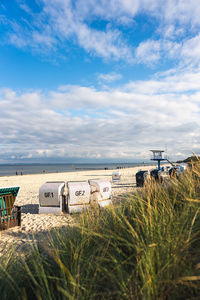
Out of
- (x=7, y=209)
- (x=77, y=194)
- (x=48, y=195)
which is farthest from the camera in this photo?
(x=48, y=195)

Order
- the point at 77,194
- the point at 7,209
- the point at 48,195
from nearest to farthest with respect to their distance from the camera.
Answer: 1. the point at 7,209
2. the point at 77,194
3. the point at 48,195

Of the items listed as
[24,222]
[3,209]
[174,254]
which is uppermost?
[174,254]

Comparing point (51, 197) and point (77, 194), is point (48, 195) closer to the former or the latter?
point (51, 197)

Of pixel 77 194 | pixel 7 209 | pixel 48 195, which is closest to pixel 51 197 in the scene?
pixel 48 195

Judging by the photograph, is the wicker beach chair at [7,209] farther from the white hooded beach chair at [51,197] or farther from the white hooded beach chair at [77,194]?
the white hooded beach chair at [77,194]

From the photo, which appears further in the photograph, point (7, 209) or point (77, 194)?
point (77, 194)

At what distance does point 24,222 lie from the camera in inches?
316

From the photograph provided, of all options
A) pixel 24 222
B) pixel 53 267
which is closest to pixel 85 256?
pixel 53 267

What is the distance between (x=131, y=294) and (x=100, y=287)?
18.2 inches

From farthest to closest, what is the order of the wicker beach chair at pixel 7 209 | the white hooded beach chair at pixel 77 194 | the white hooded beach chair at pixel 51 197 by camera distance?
the white hooded beach chair at pixel 51 197
the white hooded beach chair at pixel 77 194
the wicker beach chair at pixel 7 209

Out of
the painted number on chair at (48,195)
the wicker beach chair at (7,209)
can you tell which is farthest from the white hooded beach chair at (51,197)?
the wicker beach chair at (7,209)

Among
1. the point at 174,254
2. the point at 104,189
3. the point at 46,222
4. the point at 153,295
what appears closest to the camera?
the point at 153,295

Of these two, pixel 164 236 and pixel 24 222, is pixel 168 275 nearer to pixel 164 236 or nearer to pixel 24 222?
pixel 164 236

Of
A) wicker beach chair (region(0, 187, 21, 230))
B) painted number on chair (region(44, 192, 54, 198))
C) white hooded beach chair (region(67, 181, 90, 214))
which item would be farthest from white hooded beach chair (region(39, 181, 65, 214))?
wicker beach chair (region(0, 187, 21, 230))
